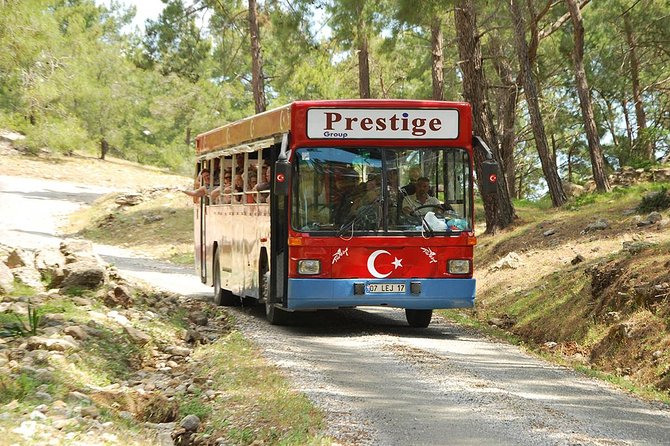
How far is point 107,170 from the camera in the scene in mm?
62062

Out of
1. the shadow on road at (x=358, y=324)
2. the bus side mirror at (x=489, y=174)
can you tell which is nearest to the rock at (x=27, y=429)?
the shadow on road at (x=358, y=324)

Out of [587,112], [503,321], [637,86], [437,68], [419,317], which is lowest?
[503,321]

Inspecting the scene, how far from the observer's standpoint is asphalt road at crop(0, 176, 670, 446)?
27.7 ft

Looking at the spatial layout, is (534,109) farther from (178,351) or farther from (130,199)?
(130,199)

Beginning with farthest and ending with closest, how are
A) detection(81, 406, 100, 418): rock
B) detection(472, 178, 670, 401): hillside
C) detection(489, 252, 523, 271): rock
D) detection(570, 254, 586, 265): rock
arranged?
detection(489, 252, 523, 271): rock < detection(570, 254, 586, 265): rock < detection(472, 178, 670, 401): hillside < detection(81, 406, 100, 418): rock

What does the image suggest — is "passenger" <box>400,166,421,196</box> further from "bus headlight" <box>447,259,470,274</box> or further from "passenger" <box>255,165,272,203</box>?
"passenger" <box>255,165,272,203</box>

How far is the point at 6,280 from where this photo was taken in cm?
1580

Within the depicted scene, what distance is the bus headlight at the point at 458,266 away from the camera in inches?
568

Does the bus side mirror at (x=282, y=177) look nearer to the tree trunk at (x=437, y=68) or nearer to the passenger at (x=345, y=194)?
the passenger at (x=345, y=194)

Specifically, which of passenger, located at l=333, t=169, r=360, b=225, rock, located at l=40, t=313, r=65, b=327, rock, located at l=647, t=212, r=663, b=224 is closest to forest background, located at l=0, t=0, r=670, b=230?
rock, located at l=647, t=212, r=663, b=224

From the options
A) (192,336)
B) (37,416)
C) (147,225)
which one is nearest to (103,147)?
(147,225)

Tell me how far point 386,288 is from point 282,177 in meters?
2.11

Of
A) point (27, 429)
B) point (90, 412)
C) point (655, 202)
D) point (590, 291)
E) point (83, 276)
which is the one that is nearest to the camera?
point (27, 429)

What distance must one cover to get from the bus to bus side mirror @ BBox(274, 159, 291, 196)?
0.66 ft
